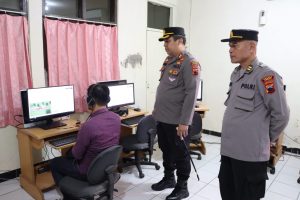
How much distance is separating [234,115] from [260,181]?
1.54 feet

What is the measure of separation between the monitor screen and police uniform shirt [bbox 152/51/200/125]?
104cm

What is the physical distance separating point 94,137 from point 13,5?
6.18 ft

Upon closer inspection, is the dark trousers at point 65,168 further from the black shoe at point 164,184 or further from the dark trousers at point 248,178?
the dark trousers at point 248,178

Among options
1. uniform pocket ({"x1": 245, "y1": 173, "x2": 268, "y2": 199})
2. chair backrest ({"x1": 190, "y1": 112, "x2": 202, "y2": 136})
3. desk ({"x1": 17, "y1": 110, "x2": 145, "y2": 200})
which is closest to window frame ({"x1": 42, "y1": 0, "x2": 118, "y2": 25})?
desk ({"x1": 17, "y1": 110, "x2": 145, "y2": 200})

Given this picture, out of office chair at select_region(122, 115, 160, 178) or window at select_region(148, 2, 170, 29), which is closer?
office chair at select_region(122, 115, 160, 178)

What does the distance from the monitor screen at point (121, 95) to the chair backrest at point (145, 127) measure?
70cm

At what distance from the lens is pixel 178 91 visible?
2289mm

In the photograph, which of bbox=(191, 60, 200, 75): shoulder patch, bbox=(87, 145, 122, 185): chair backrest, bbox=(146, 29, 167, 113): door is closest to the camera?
bbox=(87, 145, 122, 185): chair backrest

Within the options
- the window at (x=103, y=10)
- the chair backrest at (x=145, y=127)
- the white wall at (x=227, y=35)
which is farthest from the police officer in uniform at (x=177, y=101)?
the white wall at (x=227, y=35)

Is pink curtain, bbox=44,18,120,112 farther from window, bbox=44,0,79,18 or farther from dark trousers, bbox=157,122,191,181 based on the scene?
dark trousers, bbox=157,122,191,181

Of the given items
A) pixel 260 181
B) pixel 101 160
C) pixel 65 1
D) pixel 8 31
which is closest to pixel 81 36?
pixel 65 1

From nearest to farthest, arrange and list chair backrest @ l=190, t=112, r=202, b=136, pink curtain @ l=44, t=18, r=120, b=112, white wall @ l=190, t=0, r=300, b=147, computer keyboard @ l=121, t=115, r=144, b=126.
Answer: pink curtain @ l=44, t=18, r=120, b=112 → computer keyboard @ l=121, t=115, r=144, b=126 → chair backrest @ l=190, t=112, r=202, b=136 → white wall @ l=190, t=0, r=300, b=147

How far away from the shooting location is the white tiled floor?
8.42 ft

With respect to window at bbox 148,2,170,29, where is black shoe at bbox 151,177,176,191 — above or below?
below
